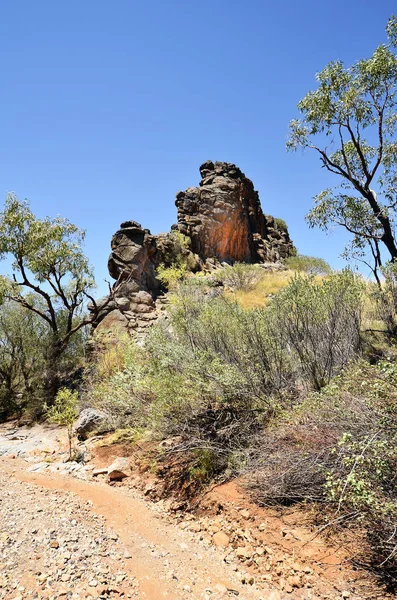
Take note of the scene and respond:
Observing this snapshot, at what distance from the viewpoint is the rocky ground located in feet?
9.57

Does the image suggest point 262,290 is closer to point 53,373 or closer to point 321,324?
point 53,373

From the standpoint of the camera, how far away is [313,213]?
31.2 ft

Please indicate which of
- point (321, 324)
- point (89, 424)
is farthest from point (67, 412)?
point (321, 324)

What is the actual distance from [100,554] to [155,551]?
63cm

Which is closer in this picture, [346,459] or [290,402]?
[346,459]

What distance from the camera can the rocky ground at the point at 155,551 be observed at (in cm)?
292

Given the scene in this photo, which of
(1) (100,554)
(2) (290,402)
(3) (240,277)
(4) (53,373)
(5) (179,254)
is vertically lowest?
(1) (100,554)

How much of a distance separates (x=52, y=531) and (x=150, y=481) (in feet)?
7.33

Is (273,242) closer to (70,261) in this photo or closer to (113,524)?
(70,261)

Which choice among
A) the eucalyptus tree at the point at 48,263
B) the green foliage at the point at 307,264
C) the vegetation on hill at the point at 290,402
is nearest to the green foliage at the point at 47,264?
the eucalyptus tree at the point at 48,263

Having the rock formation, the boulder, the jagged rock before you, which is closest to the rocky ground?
the boulder

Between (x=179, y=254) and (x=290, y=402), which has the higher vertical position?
(x=179, y=254)

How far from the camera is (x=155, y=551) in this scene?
146 inches

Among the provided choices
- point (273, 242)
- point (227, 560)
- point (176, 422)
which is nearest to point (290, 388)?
point (176, 422)
